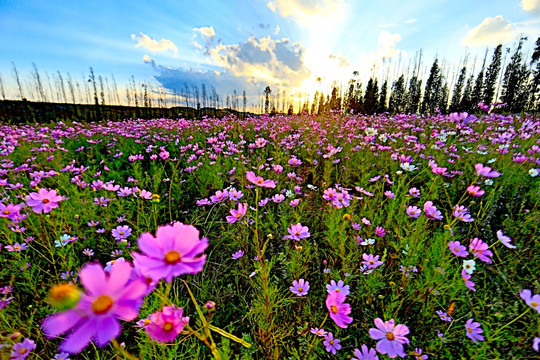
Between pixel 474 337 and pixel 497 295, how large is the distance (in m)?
0.55

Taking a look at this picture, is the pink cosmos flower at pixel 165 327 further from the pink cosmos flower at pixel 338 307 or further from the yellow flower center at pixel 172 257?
the pink cosmos flower at pixel 338 307

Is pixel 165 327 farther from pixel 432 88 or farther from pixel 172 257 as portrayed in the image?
pixel 432 88

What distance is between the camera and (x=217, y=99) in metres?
51.8

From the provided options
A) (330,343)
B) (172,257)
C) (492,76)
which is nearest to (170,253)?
(172,257)

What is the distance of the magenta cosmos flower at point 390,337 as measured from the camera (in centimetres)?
78

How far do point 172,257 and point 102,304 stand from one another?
132 millimetres

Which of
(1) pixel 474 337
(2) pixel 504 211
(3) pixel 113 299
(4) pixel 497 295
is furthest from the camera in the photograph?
(2) pixel 504 211

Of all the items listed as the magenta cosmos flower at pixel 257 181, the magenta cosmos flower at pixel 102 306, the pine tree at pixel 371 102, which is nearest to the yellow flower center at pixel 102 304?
the magenta cosmos flower at pixel 102 306

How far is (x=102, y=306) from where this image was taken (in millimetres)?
375

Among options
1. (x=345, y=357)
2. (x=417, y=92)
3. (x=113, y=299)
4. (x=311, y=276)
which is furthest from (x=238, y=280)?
(x=417, y=92)

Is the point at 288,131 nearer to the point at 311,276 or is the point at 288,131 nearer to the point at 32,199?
the point at 311,276

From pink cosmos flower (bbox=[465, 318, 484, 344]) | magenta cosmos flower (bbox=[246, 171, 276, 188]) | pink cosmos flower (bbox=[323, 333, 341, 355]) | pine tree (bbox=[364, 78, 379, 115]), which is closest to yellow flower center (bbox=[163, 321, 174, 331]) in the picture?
magenta cosmos flower (bbox=[246, 171, 276, 188])

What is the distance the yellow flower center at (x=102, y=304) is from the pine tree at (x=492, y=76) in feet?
150

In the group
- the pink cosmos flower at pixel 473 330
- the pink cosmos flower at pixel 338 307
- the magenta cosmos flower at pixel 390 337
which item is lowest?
the pink cosmos flower at pixel 473 330
